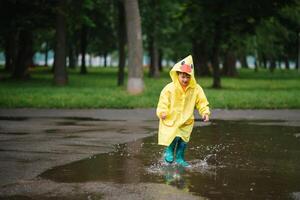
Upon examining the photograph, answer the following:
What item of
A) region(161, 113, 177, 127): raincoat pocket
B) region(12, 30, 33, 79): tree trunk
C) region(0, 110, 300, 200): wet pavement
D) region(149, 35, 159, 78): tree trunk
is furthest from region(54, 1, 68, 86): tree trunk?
region(161, 113, 177, 127): raincoat pocket

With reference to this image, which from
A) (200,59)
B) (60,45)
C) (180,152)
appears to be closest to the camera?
(180,152)

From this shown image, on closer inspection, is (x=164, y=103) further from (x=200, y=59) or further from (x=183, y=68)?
(x=200, y=59)

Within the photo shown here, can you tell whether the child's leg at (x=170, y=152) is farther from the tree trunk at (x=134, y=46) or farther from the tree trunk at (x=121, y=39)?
the tree trunk at (x=121, y=39)

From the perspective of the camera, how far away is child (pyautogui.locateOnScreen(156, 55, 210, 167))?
9.12 meters

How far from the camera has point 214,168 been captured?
29.1 feet

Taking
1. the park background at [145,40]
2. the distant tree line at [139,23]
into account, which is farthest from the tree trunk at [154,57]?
the distant tree line at [139,23]

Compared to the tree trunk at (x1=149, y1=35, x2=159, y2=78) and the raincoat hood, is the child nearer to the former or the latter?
the raincoat hood

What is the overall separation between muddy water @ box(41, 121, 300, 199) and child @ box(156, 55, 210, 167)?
33cm

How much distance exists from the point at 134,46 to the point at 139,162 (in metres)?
17.3

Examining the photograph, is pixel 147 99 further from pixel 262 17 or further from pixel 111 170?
pixel 111 170

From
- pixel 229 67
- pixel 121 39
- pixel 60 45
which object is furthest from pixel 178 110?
pixel 229 67

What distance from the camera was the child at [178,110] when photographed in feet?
29.9

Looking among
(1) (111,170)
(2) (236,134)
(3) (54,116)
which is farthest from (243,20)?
(1) (111,170)

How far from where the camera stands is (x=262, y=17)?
31.9 m
